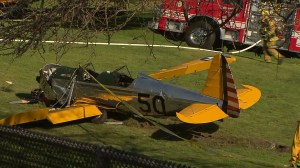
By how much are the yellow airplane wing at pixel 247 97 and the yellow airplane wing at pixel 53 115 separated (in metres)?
3.38

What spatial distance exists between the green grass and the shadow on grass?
2cm

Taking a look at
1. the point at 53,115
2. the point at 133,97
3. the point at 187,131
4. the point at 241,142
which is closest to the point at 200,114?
the point at 241,142

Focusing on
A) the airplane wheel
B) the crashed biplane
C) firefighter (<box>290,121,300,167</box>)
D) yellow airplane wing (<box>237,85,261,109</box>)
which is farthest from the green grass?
firefighter (<box>290,121,300,167</box>)

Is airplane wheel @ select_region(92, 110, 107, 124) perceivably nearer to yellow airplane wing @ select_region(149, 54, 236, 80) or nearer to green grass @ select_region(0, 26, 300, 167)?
green grass @ select_region(0, 26, 300, 167)

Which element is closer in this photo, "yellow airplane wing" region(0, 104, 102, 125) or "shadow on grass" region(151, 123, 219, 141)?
"yellow airplane wing" region(0, 104, 102, 125)

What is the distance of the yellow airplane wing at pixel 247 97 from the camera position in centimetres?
1498

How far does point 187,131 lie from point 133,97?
148 centimetres

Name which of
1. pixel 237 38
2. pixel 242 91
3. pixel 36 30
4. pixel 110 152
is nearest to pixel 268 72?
pixel 237 38

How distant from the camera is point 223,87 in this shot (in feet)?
47.2

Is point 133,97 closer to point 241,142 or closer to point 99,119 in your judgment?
point 99,119

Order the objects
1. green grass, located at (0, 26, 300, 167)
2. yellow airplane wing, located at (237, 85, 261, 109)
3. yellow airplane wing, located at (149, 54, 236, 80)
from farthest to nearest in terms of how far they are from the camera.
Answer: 1. yellow airplane wing, located at (149, 54, 236, 80)
2. yellow airplane wing, located at (237, 85, 261, 109)
3. green grass, located at (0, 26, 300, 167)

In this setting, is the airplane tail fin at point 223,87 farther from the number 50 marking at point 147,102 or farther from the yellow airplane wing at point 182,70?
the yellow airplane wing at point 182,70

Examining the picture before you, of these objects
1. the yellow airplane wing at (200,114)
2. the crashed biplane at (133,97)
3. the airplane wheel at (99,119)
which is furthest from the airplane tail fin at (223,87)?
the airplane wheel at (99,119)

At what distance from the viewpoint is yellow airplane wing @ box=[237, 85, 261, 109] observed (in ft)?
49.2
